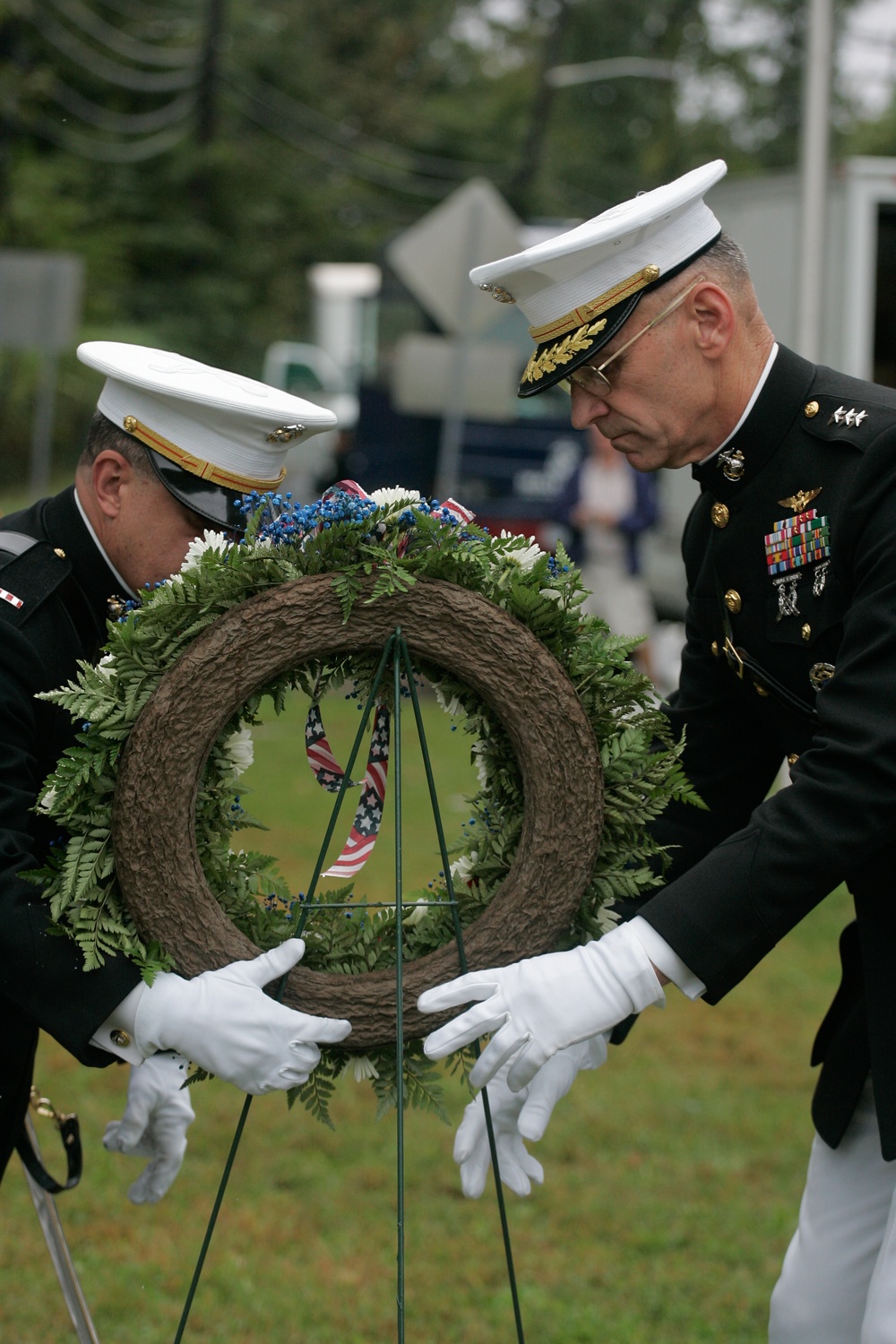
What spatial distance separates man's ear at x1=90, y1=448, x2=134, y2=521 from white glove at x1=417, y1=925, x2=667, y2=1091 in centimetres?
105

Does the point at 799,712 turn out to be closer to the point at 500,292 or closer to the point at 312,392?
the point at 500,292

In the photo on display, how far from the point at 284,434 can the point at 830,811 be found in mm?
1167

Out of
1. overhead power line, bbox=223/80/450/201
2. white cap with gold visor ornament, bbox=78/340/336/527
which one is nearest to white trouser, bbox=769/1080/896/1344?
white cap with gold visor ornament, bbox=78/340/336/527

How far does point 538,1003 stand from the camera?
7.11 ft

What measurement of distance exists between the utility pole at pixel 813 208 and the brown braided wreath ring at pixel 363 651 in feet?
19.5

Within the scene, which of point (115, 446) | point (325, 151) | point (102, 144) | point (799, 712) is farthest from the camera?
point (325, 151)

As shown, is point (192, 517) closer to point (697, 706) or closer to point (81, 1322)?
point (697, 706)

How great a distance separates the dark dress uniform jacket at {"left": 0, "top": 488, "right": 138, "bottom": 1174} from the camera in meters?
2.27

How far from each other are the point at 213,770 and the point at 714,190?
887cm

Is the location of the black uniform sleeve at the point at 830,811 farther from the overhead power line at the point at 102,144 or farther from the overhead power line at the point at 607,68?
the overhead power line at the point at 607,68

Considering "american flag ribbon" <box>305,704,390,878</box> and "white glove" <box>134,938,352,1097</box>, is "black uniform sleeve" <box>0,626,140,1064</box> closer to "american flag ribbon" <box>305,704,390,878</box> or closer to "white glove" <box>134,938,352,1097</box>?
"white glove" <box>134,938,352,1097</box>

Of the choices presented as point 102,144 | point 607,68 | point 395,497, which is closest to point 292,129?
point 102,144

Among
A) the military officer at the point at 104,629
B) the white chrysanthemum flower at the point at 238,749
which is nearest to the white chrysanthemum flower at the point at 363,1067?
the military officer at the point at 104,629

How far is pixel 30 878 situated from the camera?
2.25 m
